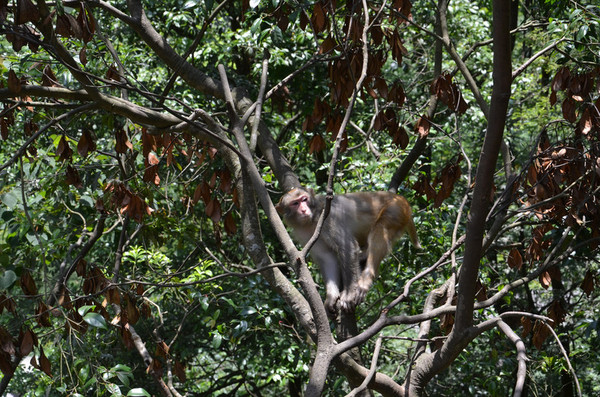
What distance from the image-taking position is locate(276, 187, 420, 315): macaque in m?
4.61

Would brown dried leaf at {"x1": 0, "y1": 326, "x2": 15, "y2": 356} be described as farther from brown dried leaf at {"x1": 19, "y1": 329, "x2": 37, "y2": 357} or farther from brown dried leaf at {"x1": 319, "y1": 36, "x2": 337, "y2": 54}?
brown dried leaf at {"x1": 319, "y1": 36, "x2": 337, "y2": 54}

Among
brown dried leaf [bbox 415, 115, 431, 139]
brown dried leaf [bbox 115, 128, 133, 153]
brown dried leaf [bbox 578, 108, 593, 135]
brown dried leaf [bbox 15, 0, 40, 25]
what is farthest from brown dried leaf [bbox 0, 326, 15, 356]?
brown dried leaf [bbox 578, 108, 593, 135]

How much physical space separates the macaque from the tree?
1.13 ft

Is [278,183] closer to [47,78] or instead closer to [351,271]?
[351,271]

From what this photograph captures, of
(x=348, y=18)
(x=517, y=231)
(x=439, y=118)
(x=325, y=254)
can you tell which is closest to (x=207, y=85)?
(x=348, y=18)

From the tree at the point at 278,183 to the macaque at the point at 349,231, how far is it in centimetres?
34

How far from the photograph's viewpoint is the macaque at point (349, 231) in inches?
181

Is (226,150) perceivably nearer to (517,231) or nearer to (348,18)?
(348,18)

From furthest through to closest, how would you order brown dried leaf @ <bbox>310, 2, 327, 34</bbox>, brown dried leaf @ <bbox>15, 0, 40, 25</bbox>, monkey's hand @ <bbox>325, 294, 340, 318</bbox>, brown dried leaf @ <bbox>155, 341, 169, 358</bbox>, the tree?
1. brown dried leaf @ <bbox>155, 341, 169, 358</bbox>
2. monkey's hand @ <bbox>325, 294, 340, 318</bbox>
3. brown dried leaf @ <bbox>310, 2, 327, 34</bbox>
4. the tree
5. brown dried leaf @ <bbox>15, 0, 40, 25</bbox>

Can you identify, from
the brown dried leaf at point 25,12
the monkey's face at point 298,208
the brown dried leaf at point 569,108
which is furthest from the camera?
the monkey's face at point 298,208

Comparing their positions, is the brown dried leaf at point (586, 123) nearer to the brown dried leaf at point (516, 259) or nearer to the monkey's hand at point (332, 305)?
the brown dried leaf at point (516, 259)

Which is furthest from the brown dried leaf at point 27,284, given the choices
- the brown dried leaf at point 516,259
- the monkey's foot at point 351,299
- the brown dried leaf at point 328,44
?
the brown dried leaf at point 516,259

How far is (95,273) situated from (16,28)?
1616 mm

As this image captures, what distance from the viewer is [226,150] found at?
12.2 ft
